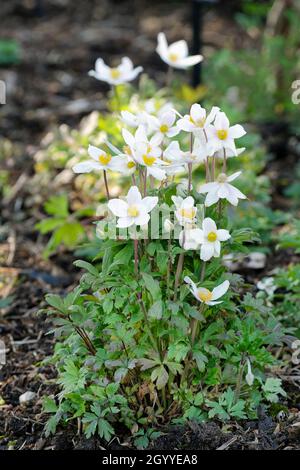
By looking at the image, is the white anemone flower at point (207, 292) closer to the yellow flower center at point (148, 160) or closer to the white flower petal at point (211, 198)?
the white flower petal at point (211, 198)

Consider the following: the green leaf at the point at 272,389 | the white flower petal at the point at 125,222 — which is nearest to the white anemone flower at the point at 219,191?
the white flower petal at the point at 125,222

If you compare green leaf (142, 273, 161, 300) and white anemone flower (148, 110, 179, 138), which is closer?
green leaf (142, 273, 161, 300)

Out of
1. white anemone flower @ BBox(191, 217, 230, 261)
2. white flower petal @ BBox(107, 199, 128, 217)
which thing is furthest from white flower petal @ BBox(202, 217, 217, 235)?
white flower petal @ BBox(107, 199, 128, 217)

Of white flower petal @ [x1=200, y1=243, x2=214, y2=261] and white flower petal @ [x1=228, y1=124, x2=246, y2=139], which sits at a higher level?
white flower petal @ [x1=228, y1=124, x2=246, y2=139]

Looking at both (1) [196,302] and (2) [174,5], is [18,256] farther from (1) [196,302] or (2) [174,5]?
(2) [174,5]

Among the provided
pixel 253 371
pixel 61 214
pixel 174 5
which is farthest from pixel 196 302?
pixel 174 5

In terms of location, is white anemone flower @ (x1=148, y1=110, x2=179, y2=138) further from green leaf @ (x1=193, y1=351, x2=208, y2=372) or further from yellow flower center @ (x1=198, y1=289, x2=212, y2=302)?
green leaf @ (x1=193, y1=351, x2=208, y2=372)

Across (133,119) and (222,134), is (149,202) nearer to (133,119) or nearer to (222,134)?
(222,134)
